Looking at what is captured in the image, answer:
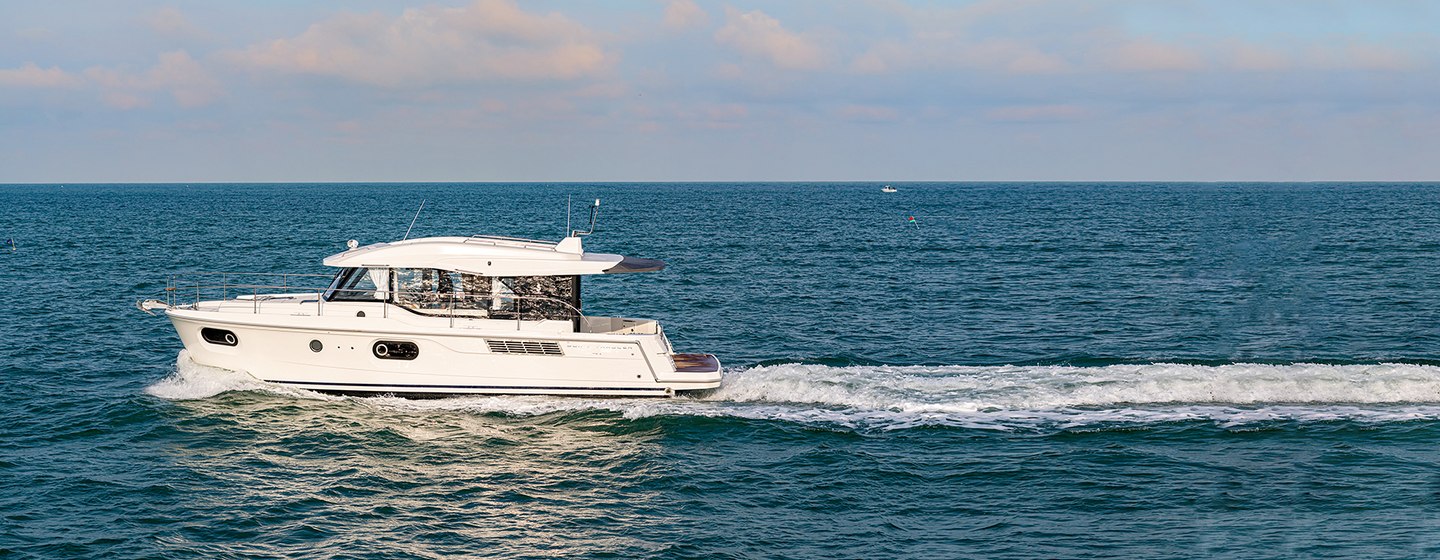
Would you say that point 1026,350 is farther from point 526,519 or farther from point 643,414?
point 526,519

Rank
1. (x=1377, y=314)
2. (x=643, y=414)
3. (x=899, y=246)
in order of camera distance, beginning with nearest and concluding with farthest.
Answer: (x=643, y=414)
(x=1377, y=314)
(x=899, y=246)

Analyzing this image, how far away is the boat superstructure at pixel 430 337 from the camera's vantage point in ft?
82.6

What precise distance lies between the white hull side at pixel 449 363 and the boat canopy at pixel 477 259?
53.9 inches

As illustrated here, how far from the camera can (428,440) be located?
2300cm

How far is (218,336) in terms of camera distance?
83.9ft

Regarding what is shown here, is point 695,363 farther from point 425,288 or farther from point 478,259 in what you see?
point 425,288

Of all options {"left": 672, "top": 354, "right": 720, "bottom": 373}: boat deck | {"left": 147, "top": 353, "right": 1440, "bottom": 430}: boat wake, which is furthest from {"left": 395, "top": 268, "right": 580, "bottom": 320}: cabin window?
{"left": 672, "top": 354, "right": 720, "bottom": 373}: boat deck

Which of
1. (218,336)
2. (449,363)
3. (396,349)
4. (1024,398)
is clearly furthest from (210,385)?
(1024,398)

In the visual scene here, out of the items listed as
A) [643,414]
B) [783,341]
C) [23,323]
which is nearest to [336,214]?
[23,323]

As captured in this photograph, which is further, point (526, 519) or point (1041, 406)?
point (1041, 406)

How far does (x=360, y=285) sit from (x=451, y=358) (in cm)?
264

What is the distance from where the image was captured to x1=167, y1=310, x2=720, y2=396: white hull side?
25156 millimetres

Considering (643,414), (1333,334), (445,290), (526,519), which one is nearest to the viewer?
(526,519)

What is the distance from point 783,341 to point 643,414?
10.9 meters
